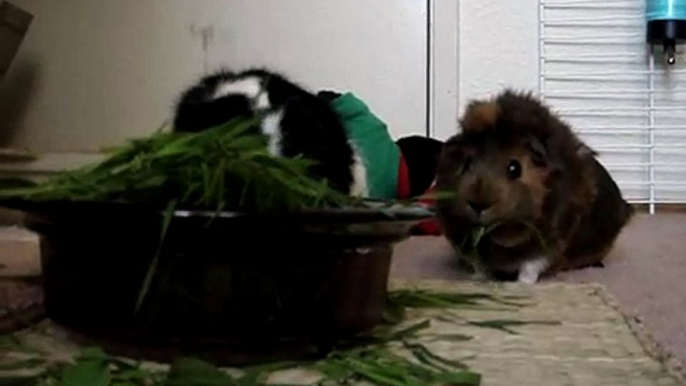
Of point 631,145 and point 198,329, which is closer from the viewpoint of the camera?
point 198,329

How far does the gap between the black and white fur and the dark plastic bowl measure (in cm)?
57

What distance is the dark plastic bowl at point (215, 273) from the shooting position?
Answer: 2.67 feet

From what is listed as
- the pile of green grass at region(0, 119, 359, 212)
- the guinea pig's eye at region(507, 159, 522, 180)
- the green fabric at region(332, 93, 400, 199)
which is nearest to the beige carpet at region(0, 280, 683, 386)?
the pile of green grass at region(0, 119, 359, 212)

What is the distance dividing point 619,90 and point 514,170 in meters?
1.24

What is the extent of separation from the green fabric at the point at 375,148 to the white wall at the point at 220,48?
0.46m

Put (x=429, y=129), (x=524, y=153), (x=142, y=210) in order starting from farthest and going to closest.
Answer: (x=429, y=129) → (x=524, y=153) → (x=142, y=210)

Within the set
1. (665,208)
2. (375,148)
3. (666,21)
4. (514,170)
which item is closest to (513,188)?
(514,170)

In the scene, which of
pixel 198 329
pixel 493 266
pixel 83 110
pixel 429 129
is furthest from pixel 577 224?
pixel 83 110

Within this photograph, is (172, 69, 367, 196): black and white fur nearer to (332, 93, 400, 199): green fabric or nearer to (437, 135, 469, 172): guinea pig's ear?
(437, 135, 469, 172): guinea pig's ear

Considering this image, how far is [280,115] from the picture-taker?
151cm

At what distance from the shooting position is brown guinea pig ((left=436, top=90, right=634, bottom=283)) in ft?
4.71

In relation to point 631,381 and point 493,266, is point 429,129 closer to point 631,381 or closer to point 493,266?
point 493,266

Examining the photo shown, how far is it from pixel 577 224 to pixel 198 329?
2.72 ft

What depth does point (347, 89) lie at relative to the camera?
8.43 feet
